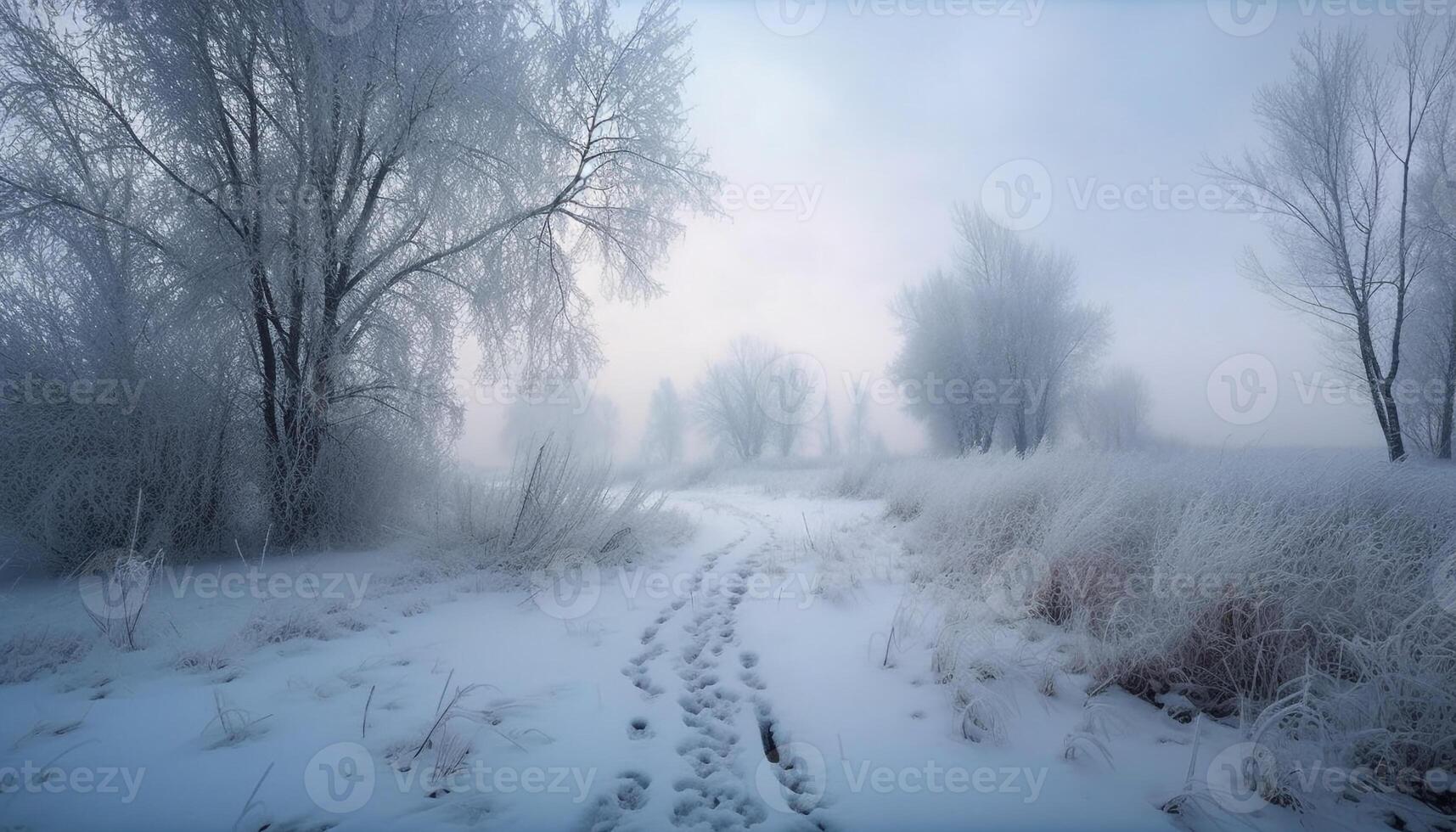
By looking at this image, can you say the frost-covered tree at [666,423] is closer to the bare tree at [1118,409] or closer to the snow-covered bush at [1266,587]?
the bare tree at [1118,409]

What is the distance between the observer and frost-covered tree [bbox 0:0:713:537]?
13.7 feet

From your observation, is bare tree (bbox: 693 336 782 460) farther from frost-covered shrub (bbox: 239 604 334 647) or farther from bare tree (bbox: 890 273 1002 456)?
frost-covered shrub (bbox: 239 604 334 647)

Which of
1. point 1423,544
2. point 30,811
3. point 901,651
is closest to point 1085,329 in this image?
point 1423,544

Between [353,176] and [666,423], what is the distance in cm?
2862

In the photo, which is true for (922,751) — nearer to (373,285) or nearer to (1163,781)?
(1163,781)

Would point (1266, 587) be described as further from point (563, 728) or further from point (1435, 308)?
point (1435, 308)

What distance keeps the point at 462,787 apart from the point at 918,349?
1811 centimetres

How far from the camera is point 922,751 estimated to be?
2.02 m

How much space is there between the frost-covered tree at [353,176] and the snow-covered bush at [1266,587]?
5.66 metres

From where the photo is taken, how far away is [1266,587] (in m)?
2.61

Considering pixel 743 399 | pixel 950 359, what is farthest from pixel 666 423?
pixel 950 359

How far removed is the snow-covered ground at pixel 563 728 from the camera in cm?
167

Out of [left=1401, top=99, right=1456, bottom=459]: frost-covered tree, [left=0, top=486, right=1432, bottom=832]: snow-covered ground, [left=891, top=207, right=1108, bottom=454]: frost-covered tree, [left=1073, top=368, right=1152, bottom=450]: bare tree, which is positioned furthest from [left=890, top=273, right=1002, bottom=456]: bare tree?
[left=0, top=486, right=1432, bottom=832]: snow-covered ground

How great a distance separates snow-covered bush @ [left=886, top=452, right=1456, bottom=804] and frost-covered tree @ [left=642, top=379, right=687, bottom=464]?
28.8 meters
